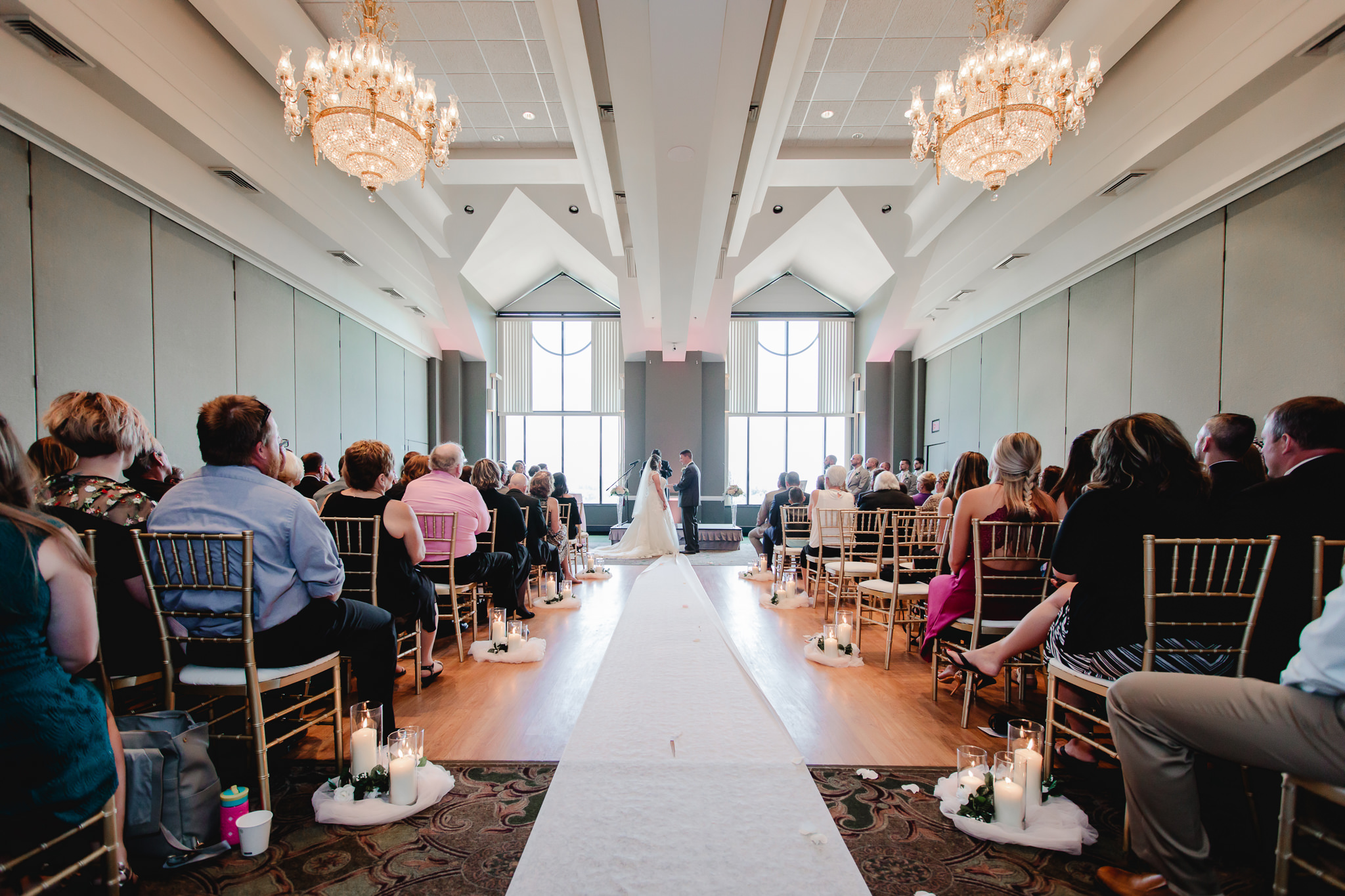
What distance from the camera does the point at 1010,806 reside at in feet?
6.24

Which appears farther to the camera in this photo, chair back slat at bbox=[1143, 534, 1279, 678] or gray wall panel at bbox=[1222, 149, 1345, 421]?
gray wall panel at bbox=[1222, 149, 1345, 421]

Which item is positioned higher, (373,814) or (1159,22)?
(1159,22)

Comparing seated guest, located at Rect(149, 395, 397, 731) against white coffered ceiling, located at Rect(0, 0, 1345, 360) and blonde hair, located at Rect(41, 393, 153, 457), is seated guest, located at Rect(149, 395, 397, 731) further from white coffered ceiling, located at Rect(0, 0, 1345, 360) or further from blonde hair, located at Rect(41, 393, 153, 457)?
white coffered ceiling, located at Rect(0, 0, 1345, 360)

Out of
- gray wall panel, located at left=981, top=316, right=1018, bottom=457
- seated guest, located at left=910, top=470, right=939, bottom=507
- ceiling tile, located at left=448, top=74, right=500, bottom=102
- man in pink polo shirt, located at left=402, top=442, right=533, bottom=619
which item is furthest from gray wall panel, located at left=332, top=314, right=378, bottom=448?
gray wall panel, located at left=981, top=316, right=1018, bottom=457

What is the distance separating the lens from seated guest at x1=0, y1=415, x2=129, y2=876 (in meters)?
1.17

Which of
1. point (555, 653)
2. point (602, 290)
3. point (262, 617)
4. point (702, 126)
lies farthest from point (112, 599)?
point (602, 290)

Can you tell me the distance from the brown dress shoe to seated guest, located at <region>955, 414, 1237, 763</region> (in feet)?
1.80

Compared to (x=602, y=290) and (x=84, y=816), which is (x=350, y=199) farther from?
(x=84, y=816)

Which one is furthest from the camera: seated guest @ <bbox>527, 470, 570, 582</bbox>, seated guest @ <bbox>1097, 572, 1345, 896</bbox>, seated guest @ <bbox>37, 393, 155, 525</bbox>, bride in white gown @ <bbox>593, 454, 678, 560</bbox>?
bride in white gown @ <bbox>593, 454, 678, 560</bbox>

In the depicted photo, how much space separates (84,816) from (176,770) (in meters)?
0.45

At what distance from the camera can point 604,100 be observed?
5.77m

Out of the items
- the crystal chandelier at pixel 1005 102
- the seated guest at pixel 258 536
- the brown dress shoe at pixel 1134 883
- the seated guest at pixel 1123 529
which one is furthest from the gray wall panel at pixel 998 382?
the seated guest at pixel 258 536

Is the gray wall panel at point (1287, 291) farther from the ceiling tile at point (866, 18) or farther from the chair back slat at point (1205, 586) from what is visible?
the chair back slat at point (1205, 586)

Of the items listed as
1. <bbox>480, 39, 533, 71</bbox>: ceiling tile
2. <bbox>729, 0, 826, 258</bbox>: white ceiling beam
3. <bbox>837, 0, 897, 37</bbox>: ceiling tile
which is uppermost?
<bbox>837, 0, 897, 37</bbox>: ceiling tile
